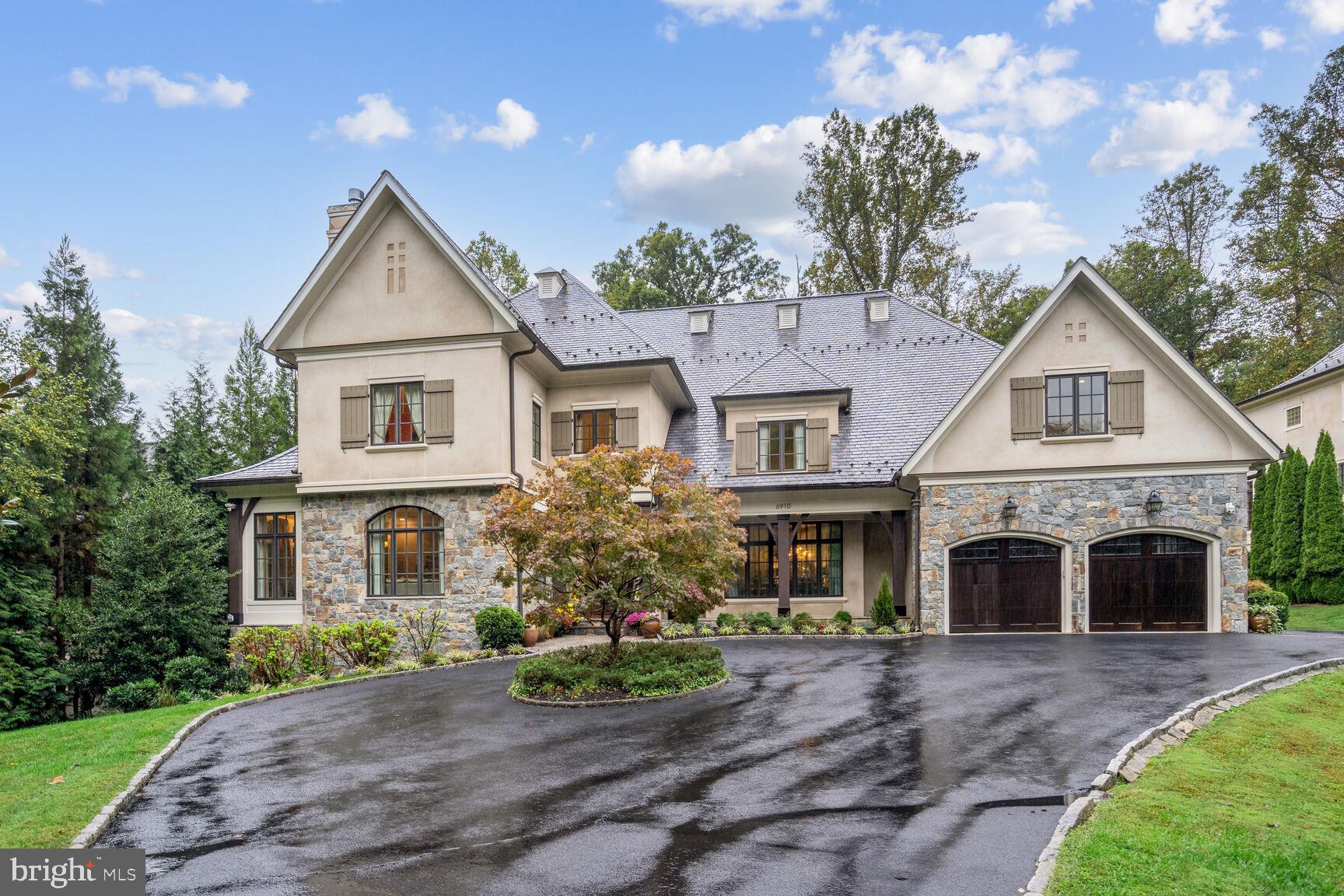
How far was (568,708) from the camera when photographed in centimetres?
1077

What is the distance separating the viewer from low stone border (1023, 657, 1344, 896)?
5219 millimetres

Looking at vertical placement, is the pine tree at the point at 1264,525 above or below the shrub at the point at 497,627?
above

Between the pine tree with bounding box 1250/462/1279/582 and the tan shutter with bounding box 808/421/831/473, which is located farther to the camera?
the pine tree with bounding box 1250/462/1279/582

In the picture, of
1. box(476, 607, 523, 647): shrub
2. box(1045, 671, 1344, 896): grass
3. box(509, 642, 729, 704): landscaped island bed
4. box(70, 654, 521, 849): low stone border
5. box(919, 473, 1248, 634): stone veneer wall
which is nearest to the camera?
box(1045, 671, 1344, 896): grass

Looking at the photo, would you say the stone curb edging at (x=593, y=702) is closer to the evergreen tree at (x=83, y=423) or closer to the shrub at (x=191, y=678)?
the shrub at (x=191, y=678)

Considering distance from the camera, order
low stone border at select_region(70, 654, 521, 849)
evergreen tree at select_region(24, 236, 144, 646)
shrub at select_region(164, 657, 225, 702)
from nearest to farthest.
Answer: low stone border at select_region(70, 654, 521, 849), shrub at select_region(164, 657, 225, 702), evergreen tree at select_region(24, 236, 144, 646)

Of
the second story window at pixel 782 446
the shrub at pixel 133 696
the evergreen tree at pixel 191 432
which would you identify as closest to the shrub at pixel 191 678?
the shrub at pixel 133 696

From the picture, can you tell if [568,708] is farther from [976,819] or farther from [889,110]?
[889,110]

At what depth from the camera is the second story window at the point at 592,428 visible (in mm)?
19953

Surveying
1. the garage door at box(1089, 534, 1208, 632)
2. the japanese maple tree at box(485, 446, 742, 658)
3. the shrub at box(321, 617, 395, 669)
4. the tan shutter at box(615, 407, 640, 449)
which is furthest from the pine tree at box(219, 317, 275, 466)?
the garage door at box(1089, 534, 1208, 632)

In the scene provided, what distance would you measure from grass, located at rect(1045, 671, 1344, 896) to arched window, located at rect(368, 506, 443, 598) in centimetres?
1355

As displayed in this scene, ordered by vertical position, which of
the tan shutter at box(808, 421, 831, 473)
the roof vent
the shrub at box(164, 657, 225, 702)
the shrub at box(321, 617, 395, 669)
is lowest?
the shrub at box(164, 657, 225, 702)

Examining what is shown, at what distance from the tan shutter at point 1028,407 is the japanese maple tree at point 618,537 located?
803 cm

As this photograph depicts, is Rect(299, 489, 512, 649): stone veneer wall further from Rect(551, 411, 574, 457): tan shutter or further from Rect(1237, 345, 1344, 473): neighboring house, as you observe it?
Rect(1237, 345, 1344, 473): neighboring house
